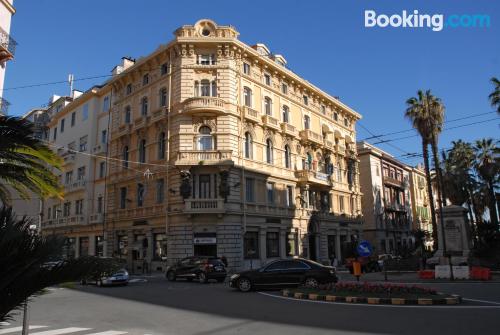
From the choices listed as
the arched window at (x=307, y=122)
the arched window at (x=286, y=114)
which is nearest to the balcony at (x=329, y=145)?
the arched window at (x=307, y=122)

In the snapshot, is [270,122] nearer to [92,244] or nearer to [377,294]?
[92,244]

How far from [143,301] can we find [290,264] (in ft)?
21.8

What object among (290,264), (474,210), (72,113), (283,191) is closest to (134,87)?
(72,113)

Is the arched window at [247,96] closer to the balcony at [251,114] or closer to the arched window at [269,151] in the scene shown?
the balcony at [251,114]

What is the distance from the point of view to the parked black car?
18.2 m

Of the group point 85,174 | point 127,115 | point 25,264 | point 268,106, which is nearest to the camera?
point 25,264

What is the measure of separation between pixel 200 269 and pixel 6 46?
1497 cm

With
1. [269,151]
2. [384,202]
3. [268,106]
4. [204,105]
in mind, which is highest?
[268,106]

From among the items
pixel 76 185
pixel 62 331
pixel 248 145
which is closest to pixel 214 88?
pixel 248 145

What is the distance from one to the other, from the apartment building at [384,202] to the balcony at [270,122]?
23.8 meters

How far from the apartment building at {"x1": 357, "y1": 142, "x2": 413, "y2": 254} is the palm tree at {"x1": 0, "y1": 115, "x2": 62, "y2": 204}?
47408mm

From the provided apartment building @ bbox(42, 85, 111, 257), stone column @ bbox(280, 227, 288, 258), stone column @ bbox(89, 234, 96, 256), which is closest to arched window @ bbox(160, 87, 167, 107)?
apartment building @ bbox(42, 85, 111, 257)

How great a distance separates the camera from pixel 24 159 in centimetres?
1194

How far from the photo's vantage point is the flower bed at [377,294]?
1273cm
